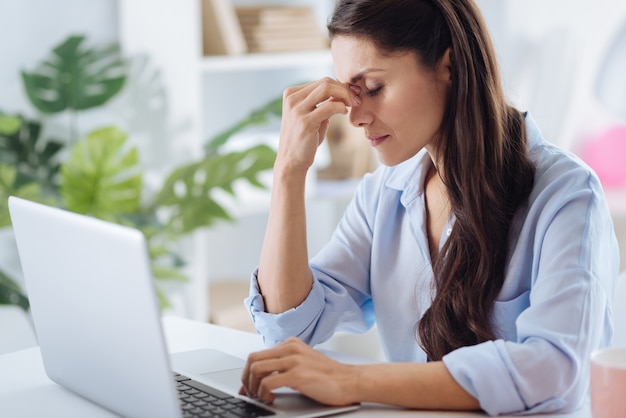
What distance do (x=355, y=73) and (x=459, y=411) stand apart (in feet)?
1.79

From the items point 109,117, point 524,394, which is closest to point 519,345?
point 524,394

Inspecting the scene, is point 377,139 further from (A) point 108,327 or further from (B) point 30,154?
(B) point 30,154

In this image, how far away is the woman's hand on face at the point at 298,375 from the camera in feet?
4.21

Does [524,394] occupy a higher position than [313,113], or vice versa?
[313,113]

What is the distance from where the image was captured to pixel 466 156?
61.7 inches

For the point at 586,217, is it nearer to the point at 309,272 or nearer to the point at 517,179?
the point at 517,179

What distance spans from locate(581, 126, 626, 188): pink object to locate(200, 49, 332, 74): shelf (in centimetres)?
107

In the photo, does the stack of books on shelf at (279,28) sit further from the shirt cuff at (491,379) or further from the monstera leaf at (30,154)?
the shirt cuff at (491,379)

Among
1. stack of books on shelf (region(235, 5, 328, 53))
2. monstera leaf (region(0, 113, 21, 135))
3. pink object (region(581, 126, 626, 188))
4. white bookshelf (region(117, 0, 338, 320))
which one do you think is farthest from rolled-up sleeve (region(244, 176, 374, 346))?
pink object (region(581, 126, 626, 188))

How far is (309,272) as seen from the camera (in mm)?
1643

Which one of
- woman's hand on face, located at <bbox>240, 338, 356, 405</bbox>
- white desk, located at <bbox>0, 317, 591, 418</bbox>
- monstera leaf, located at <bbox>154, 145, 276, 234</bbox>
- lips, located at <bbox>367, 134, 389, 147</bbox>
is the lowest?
monstera leaf, located at <bbox>154, 145, 276, 234</bbox>

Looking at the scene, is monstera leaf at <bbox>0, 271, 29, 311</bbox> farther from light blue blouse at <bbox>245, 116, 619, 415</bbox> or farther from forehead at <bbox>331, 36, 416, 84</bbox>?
forehead at <bbox>331, 36, 416, 84</bbox>

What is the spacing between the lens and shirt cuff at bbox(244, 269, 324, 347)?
5.26 ft

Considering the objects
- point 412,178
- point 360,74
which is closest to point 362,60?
point 360,74
